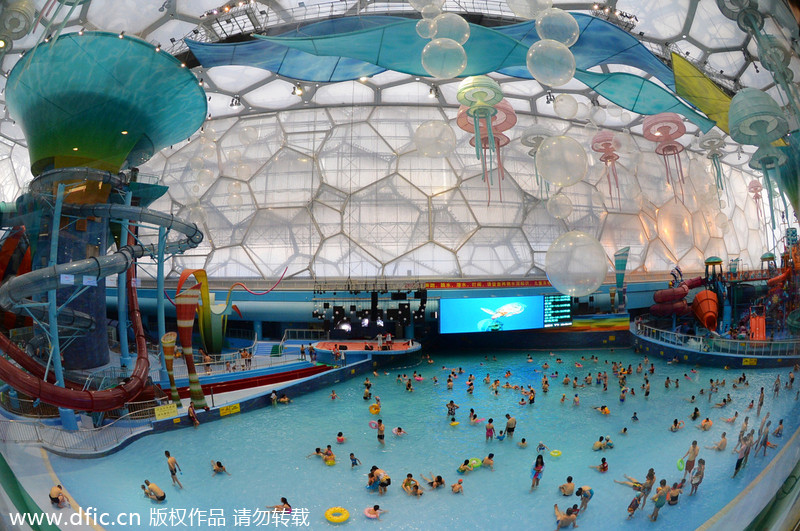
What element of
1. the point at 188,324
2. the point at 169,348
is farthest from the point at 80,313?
the point at 188,324

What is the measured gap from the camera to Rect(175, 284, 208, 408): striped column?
8297mm

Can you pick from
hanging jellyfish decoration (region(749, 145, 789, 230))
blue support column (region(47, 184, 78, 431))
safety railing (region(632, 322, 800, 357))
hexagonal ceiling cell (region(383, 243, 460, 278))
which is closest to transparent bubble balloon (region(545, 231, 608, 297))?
safety railing (region(632, 322, 800, 357))

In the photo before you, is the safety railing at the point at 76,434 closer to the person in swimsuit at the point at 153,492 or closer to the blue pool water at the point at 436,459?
the blue pool water at the point at 436,459

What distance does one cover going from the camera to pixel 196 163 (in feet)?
28.8

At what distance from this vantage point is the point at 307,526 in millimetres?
6141

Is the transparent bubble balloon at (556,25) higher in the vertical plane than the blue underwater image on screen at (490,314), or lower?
higher

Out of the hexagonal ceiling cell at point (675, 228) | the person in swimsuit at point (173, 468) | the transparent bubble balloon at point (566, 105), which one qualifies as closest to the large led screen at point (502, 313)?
the hexagonal ceiling cell at point (675, 228)

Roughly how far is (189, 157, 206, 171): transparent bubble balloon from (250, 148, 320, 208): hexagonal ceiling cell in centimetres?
352

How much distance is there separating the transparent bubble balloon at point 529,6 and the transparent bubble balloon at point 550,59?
631 millimetres

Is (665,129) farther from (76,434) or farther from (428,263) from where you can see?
(76,434)

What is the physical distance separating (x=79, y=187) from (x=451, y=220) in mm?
16357

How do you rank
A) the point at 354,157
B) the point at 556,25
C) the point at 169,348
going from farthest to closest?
the point at 354,157
the point at 169,348
the point at 556,25

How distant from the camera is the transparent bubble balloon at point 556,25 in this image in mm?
4727

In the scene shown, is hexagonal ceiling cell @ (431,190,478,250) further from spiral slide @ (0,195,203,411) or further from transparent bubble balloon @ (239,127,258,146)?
spiral slide @ (0,195,203,411)
